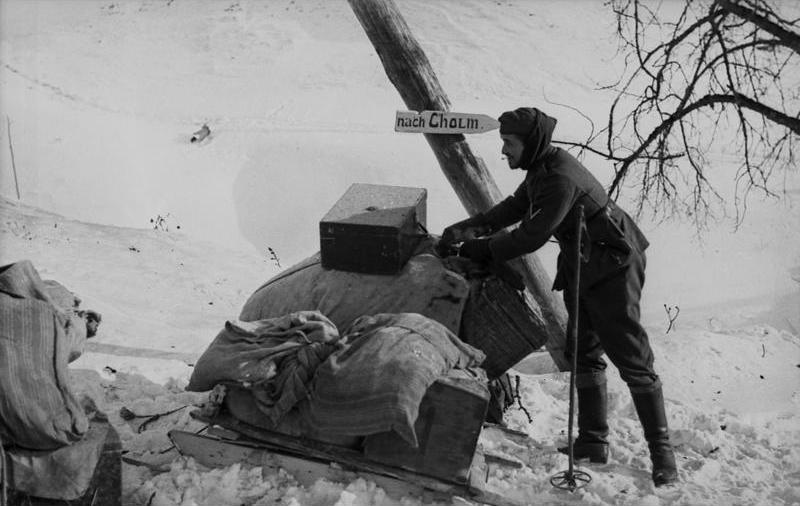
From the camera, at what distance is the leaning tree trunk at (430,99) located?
5.29m

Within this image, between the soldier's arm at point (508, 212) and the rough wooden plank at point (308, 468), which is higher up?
the soldier's arm at point (508, 212)

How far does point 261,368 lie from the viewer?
4.09 m

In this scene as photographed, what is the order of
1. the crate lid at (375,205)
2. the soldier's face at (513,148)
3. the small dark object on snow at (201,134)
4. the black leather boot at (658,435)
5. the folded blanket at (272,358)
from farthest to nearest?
the small dark object on snow at (201,134) < the crate lid at (375,205) < the black leather boot at (658,435) < the soldier's face at (513,148) < the folded blanket at (272,358)

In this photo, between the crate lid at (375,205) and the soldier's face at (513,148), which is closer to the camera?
the soldier's face at (513,148)

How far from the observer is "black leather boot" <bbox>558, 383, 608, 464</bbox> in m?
4.74

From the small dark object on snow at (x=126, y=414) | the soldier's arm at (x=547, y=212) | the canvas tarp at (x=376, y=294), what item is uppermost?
the soldier's arm at (x=547, y=212)

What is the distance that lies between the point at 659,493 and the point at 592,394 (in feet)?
2.09

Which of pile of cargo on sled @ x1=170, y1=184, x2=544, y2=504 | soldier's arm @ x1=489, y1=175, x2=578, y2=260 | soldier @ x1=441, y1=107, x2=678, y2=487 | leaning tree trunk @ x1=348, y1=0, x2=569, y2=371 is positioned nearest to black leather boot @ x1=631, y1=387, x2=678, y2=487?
soldier @ x1=441, y1=107, x2=678, y2=487

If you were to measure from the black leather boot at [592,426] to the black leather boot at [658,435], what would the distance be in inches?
10.7

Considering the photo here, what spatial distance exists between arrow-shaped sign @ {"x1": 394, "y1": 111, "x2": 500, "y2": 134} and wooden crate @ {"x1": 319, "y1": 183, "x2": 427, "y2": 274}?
1.72ft

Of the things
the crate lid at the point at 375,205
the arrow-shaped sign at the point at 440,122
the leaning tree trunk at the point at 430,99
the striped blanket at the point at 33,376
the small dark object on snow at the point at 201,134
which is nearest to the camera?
the striped blanket at the point at 33,376

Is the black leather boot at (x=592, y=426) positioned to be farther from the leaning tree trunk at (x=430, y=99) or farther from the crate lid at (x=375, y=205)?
the crate lid at (x=375, y=205)

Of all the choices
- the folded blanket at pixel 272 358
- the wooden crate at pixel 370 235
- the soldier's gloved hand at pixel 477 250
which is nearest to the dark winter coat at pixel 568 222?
the soldier's gloved hand at pixel 477 250

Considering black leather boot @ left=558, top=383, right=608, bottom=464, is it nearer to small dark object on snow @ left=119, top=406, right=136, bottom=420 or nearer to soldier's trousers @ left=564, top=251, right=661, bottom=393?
soldier's trousers @ left=564, top=251, right=661, bottom=393
